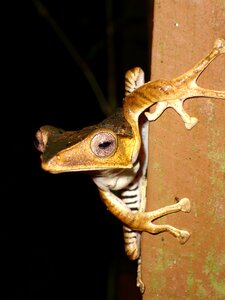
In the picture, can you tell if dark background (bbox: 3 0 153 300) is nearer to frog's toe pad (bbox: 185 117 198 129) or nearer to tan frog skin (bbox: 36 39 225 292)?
tan frog skin (bbox: 36 39 225 292)

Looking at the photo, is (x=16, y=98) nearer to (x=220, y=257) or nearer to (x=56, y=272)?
(x=56, y=272)

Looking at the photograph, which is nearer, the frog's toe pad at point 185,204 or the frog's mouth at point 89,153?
the frog's toe pad at point 185,204

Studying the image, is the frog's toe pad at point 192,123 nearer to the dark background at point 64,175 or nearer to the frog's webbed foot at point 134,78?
the frog's webbed foot at point 134,78

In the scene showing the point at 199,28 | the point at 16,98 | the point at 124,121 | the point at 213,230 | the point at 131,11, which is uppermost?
the point at 131,11

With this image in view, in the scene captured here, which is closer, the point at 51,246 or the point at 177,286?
the point at 177,286

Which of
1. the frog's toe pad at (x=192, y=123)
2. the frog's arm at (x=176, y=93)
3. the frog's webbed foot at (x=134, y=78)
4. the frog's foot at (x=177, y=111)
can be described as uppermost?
the frog's webbed foot at (x=134, y=78)

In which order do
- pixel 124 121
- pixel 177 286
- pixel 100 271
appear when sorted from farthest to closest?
pixel 100 271 < pixel 124 121 < pixel 177 286

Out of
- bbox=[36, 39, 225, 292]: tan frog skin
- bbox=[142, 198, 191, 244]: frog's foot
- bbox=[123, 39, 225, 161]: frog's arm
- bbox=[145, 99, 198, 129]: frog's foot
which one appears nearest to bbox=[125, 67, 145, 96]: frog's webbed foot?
bbox=[36, 39, 225, 292]: tan frog skin

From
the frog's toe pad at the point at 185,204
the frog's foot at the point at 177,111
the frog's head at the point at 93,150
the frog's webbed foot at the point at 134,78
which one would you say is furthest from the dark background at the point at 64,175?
the frog's foot at the point at 177,111

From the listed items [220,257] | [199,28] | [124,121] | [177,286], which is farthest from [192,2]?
[177,286]
